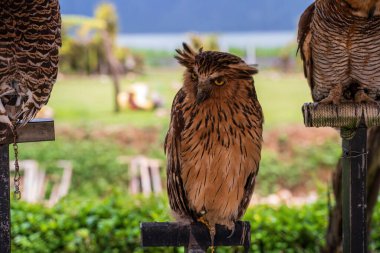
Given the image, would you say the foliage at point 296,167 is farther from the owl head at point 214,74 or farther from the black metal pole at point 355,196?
the owl head at point 214,74

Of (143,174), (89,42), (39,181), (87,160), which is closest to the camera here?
(39,181)

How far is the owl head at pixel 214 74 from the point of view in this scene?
1.70 m

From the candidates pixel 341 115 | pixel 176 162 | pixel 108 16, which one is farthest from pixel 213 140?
pixel 108 16

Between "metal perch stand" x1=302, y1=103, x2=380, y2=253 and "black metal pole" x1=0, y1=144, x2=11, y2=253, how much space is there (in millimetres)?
1026

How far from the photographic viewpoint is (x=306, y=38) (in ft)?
8.41

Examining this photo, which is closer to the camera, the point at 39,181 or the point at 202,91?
the point at 202,91

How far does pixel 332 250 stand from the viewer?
2.93 metres

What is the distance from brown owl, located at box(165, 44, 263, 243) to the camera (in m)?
1.73

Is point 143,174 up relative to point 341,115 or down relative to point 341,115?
down

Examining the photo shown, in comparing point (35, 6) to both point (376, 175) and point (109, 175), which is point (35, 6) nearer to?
point (376, 175)

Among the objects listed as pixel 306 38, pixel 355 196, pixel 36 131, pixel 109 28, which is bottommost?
pixel 355 196

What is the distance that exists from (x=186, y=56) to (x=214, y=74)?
0.13 meters

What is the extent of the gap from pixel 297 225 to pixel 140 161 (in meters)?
5.53

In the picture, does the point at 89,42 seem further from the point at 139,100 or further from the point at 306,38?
the point at 306,38
